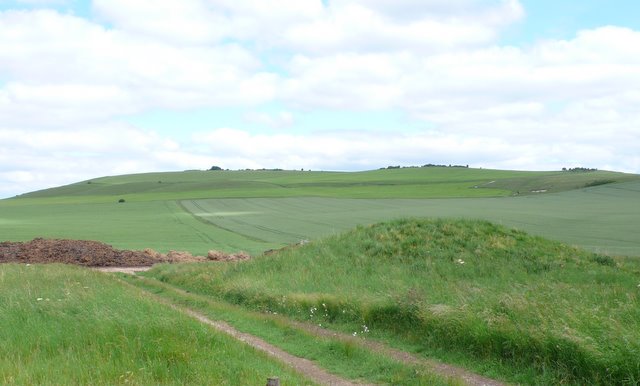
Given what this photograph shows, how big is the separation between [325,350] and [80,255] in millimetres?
25991

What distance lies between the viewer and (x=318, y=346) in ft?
45.0

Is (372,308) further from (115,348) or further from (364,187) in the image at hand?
(364,187)

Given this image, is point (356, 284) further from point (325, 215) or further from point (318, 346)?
point (325, 215)

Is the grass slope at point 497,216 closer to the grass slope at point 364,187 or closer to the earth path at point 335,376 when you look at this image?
the grass slope at point 364,187

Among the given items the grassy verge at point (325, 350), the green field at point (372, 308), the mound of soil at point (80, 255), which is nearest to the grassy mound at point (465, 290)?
the green field at point (372, 308)

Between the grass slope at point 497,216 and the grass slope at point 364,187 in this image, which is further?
the grass slope at point 364,187

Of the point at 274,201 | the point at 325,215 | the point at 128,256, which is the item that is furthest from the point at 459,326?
the point at 274,201

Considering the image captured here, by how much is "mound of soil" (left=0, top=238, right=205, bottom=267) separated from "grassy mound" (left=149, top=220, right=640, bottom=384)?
5.68m

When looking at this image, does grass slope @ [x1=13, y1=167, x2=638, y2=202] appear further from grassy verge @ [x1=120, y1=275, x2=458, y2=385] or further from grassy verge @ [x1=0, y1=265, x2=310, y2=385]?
grassy verge @ [x1=0, y1=265, x2=310, y2=385]

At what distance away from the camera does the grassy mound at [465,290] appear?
464 inches

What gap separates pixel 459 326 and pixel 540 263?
1094cm

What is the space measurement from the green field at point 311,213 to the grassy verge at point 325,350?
794 inches

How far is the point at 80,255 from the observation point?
116ft

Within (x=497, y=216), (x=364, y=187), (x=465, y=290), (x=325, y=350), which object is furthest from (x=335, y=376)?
(x=364, y=187)
